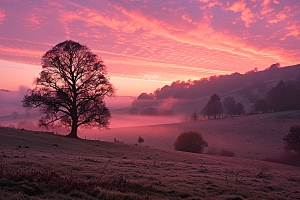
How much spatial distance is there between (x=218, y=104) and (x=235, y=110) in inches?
398

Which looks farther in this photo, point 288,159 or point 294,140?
point 294,140

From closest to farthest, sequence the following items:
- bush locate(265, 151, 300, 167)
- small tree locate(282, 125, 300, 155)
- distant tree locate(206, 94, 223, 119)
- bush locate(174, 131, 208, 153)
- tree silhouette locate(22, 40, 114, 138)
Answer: tree silhouette locate(22, 40, 114, 138) < bush locate(265, 151, 300, 167) < small tree locate(282, 125, 300, 155) < bush locate(174, 131, 208, 153) < distant tree locate(206, 94, 223, 119)

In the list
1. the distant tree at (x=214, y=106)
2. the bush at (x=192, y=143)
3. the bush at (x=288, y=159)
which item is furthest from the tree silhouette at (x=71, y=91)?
the distant tree at (x=214, y=106)

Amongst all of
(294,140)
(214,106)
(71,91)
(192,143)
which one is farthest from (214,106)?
(71,91)

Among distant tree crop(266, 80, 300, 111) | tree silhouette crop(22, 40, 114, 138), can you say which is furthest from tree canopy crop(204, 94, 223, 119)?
tree silhouette crop(22, 40, 114, 138)

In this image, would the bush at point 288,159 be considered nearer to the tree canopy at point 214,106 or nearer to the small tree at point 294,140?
the small tree at point 294,140

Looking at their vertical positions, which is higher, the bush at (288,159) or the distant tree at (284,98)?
the distant tree at (284,98)

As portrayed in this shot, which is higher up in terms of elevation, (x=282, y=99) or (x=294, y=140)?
(x=282, y=99)

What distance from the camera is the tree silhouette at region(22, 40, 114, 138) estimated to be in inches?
1040

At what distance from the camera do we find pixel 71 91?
91.4ft

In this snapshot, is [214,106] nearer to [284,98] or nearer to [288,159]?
[284,98]

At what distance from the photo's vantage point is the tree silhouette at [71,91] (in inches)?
1040

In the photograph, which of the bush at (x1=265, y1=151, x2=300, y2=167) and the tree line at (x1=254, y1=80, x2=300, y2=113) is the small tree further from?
the tree line at (x1=254, y1=80, x2=300, y2=113)

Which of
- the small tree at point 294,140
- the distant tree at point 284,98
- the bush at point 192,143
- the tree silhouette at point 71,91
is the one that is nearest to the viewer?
the tree silhouette at point 71,91
